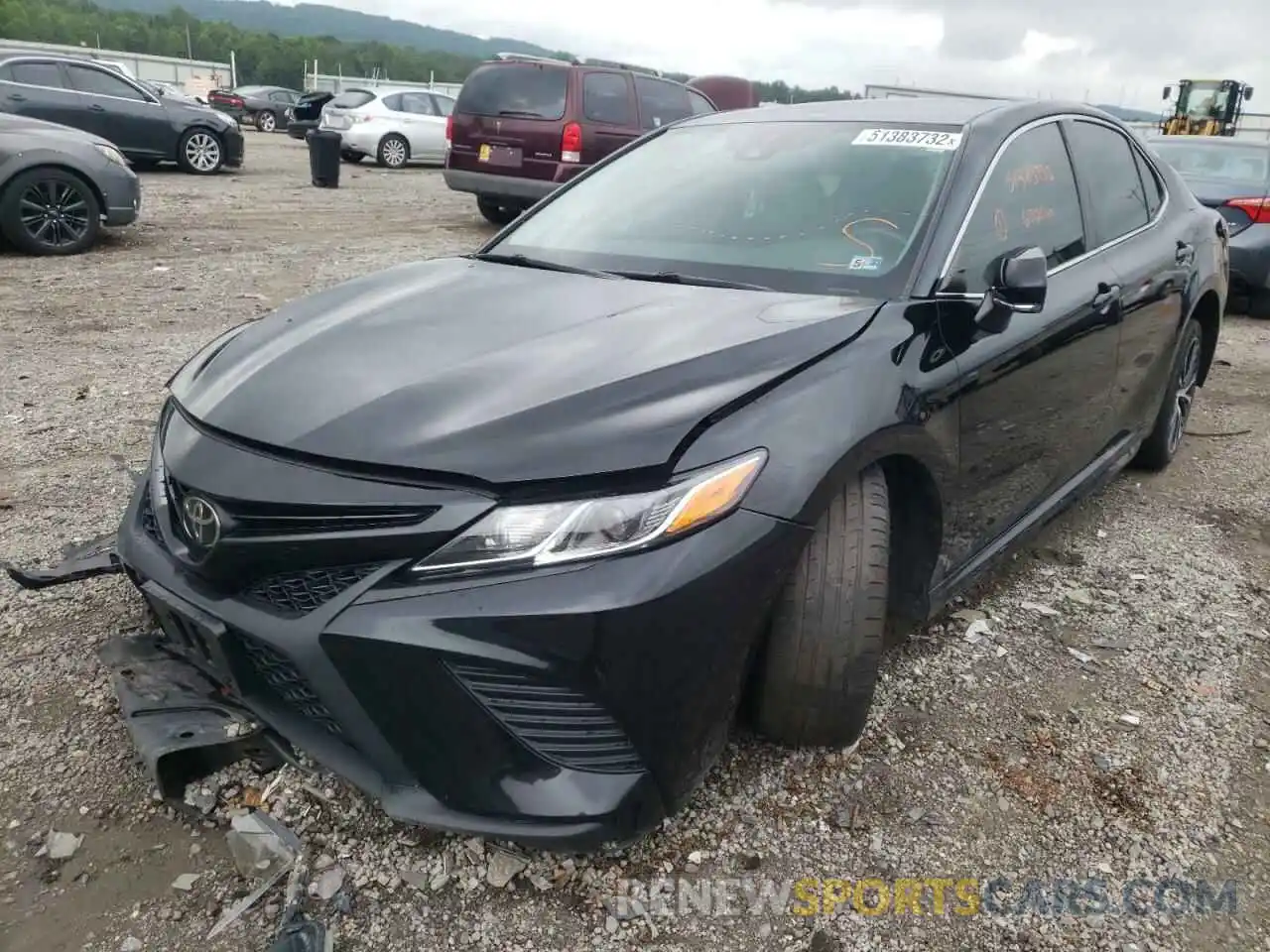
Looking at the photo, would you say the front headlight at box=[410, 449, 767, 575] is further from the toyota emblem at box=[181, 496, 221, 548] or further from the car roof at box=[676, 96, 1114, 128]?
the car roof at box=[676, 96, 1114, 128]

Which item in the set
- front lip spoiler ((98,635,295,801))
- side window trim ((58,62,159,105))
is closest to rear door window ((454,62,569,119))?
side window trim ((58,62,159,105))

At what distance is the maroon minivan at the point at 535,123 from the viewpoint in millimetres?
A: 9930

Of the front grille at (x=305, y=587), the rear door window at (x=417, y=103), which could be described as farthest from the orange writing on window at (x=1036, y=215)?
the rear door window at (x=417, y=103)

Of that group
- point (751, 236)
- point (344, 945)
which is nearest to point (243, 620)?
point (344, 945)

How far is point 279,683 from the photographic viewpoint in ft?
6.19

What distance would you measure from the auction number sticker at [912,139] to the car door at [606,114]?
7336 millimetres

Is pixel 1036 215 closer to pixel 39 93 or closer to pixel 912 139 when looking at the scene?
pixel 912 139

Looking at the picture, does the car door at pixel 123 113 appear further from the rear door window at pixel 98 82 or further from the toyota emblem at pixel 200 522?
the toyota emblem at pixel 200 522

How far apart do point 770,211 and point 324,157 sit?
1281 centimetres

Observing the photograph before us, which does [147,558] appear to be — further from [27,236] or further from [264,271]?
[27,236]

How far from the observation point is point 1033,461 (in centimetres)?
292

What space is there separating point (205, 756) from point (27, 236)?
7526mm

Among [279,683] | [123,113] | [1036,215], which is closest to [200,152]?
[123,113]

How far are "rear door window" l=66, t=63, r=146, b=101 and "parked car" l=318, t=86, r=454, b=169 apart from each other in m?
5.26
